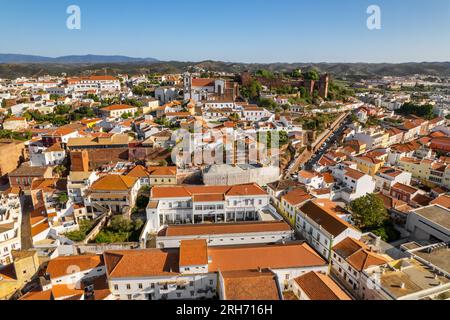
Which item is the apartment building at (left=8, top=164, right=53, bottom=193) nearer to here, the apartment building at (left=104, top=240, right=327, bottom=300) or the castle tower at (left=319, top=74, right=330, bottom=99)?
the apartment building at (left=104, top=240, right=327, bottom=300)

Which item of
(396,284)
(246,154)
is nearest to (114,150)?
(246,154)

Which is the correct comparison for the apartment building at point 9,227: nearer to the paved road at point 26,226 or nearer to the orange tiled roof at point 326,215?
the paved road at point 26,226

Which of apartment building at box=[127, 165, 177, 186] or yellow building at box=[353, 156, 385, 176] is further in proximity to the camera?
yellow building at box=[353, 156, 385, 176]

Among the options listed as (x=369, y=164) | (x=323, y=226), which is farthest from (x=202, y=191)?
(x=369, y=164)

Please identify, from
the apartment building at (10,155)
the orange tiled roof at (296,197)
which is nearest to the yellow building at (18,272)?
the apartment building at (10,155)

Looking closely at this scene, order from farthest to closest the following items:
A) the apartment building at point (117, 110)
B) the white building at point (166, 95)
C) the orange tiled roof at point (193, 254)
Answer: the white building at point (166, 95), the apartment building at point (117, 110), the orange tiled roof at point (193, 254)

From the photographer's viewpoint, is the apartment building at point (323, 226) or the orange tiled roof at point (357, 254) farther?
the apartment building at point (323, 226)

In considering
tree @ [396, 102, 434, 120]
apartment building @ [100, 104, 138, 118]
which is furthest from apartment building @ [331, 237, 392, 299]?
tree @ [396, 102, 434, 120]
